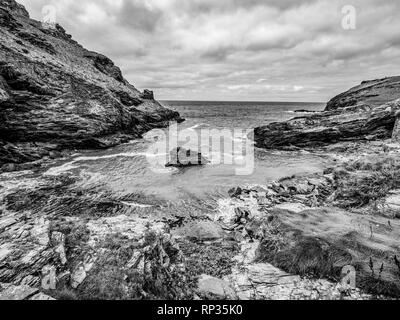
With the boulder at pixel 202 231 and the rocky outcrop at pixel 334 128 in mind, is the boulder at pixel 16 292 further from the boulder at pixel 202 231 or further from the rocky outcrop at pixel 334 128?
the rocky outcrop at pixel 334 128

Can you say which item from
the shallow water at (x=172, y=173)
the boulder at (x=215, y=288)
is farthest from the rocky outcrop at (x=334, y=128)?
the boulder at (x=215, y=288)

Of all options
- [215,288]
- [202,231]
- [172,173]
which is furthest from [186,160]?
[215,288]

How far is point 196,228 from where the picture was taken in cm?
1345

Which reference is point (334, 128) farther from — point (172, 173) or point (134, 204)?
point (134, 204)

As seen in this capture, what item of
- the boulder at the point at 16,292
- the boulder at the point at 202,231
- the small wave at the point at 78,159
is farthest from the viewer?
the small wave at the point at 78,159

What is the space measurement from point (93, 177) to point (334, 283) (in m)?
22.2

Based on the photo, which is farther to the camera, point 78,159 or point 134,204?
point 78,159

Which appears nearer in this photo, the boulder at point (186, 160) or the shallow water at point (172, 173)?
the shallow water at point (172, 173)

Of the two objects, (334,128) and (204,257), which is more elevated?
(334,128)
